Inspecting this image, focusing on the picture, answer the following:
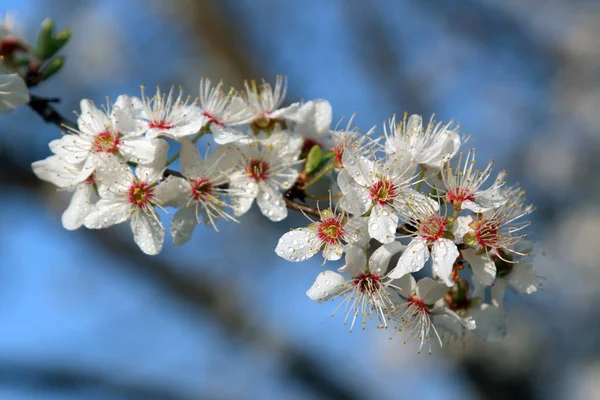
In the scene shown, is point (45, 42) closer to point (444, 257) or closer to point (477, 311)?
point (444, 257)

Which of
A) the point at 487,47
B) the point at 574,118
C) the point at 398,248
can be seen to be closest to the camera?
the point at 398,248

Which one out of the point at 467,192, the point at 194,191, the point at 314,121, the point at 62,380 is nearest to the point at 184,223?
the point at 194,191

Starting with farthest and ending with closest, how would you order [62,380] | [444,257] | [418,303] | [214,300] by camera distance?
[214,300] < [62,380] < [418,303] < [444,257]

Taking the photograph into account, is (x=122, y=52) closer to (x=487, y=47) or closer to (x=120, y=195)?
(x=487, y=47)

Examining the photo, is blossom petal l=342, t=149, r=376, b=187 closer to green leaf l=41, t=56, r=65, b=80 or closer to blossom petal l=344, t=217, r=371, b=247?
blossom petal l=344, t=217, r=371, b=247

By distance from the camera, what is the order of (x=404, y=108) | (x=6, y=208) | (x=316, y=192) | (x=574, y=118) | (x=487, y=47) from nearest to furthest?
(x=316, y=192)
(x=6, y=208)
(x=404, y=108)
(x=487, y=47)
(x=574, y=118)

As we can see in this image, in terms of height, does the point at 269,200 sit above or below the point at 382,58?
below

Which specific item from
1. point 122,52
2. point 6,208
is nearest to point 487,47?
point 122,52
